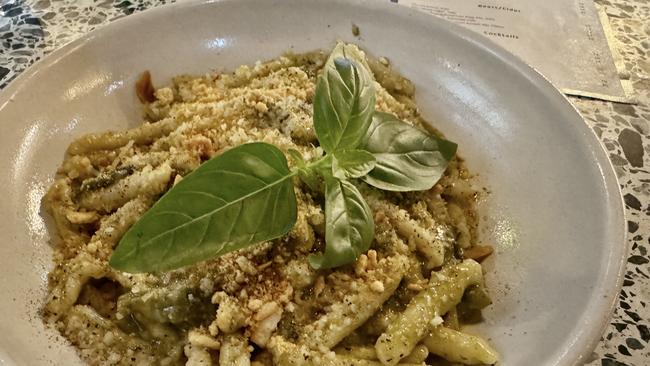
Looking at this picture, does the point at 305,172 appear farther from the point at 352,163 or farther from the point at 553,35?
the point at 553,35

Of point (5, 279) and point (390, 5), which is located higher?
point (390, 5)

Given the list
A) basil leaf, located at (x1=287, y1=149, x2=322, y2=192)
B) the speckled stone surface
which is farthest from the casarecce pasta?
the speckled stone surface

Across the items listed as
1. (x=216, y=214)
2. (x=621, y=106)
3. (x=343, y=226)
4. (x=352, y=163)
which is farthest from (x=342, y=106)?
(x=621, y=106)

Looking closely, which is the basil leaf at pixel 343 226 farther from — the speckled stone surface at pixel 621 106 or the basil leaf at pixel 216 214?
the speckled stone surface at pixel 621 106

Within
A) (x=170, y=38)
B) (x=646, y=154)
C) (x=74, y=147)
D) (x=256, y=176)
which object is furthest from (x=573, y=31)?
(x=74, y=147)

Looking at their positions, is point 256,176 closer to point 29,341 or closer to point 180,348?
point 180,348

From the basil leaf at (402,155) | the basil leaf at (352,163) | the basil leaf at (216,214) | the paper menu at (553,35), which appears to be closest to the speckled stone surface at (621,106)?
the paper menu at (553,35)

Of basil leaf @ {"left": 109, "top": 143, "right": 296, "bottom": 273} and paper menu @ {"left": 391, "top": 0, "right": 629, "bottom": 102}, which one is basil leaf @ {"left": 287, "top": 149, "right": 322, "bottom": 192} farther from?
paper menu @ {"left": 391, "top": 0, "right": 629, "bottom": 102}
